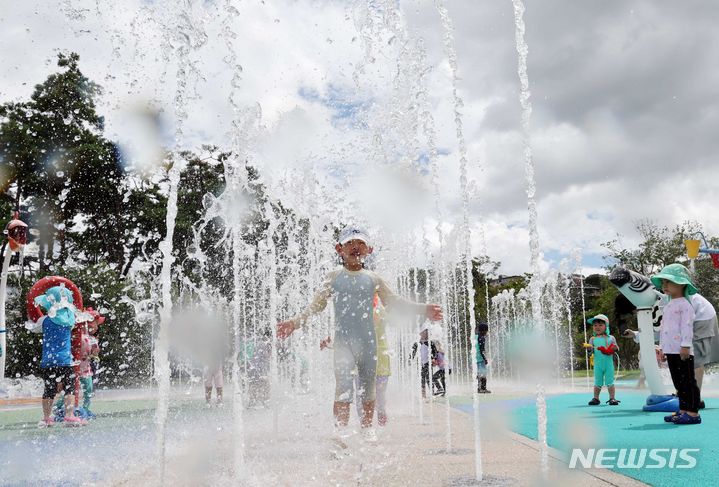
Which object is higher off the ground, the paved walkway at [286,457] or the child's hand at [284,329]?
the child's hand at [284,329]

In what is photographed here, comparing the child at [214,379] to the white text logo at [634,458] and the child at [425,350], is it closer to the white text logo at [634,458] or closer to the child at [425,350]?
the child at [425,350]

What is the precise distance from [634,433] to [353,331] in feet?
9.44

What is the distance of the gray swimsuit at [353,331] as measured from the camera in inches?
165

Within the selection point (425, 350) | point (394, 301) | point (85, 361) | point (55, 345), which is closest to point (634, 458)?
point (394, 301)

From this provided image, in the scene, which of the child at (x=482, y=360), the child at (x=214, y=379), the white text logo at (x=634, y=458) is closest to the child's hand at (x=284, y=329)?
the white text logo at (x=634, y=458)

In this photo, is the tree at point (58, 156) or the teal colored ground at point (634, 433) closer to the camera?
the teal colored ground at point (634, 433)

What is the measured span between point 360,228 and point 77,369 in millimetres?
5757

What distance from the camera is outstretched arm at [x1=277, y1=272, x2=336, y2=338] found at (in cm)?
430

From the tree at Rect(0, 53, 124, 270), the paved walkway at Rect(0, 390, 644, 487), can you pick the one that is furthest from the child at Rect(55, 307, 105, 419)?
the tree at Rect(0, 53, 124, 270)

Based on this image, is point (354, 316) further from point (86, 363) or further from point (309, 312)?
point (86, 363)

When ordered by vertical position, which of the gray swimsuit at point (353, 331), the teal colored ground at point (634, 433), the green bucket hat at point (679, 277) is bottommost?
the teal colored ground at point (634, 433)

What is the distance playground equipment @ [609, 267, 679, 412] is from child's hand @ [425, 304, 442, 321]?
13.1ft

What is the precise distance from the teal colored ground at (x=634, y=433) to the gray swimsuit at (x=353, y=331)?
1548 mm

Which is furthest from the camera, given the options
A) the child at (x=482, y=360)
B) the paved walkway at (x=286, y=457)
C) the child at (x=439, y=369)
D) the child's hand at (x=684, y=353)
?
the child at (x=439, y=369)
